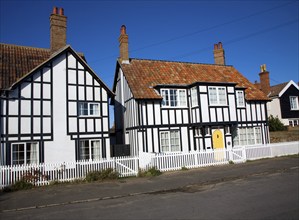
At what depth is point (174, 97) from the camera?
20.8m

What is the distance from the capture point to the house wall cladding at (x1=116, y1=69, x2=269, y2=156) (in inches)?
761

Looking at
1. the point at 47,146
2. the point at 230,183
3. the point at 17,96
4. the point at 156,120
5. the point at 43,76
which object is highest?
the point at 43,76

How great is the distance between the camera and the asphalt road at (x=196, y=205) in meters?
7.41

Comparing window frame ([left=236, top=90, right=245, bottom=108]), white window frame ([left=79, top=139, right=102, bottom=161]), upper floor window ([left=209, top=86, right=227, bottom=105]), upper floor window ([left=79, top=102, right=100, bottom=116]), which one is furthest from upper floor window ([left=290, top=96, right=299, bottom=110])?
white window frame ([left=79, top=139, right=102, bottom=161])

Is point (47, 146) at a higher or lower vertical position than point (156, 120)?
lower

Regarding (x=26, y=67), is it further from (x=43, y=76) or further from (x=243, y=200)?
(x=243, y=200)

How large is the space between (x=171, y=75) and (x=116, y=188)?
41.8 feet

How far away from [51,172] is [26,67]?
300 inches

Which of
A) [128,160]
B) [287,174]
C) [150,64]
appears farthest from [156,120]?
[287,174]

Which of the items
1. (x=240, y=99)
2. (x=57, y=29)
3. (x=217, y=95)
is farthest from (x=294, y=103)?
(x=57, y=29)

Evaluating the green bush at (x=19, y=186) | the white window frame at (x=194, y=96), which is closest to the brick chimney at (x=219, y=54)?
the white window frame at (x=194, y=96)

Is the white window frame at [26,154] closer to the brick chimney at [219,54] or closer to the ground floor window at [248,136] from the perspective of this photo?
the ground floor window at [248,136]

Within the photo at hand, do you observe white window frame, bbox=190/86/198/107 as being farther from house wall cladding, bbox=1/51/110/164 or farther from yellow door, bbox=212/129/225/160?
house wall cladding, bbox=1/51/110/164

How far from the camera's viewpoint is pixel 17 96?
51.9 feet
